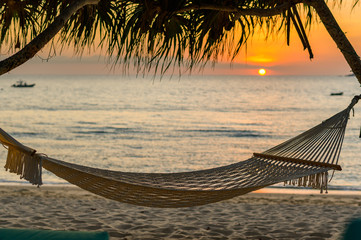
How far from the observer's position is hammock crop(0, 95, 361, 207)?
2.16 metres

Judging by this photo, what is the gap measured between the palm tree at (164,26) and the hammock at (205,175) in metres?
0.53

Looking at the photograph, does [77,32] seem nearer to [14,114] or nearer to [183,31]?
[183,31]

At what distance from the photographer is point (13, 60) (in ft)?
7.43

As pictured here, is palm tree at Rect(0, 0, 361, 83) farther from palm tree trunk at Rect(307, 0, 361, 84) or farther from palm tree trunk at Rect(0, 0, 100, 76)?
palm tree trunk at Rect(0, 0, 100, 76)

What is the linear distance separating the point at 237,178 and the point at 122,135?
10534 mm

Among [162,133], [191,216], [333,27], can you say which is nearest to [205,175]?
[191,216]

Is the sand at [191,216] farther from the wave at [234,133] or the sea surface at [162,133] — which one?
the wave at [234,133]

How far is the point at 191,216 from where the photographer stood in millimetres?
3404

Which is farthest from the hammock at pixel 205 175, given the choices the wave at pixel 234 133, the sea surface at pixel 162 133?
the wave at pixel 234 133

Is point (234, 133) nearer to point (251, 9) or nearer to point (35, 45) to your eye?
point (251, 9)

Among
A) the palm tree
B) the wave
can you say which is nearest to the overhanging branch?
the palm tree

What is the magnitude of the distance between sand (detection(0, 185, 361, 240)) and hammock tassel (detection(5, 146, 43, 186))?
2.80ft

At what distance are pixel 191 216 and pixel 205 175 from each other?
0.83 metres

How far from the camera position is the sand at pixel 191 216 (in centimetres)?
301
